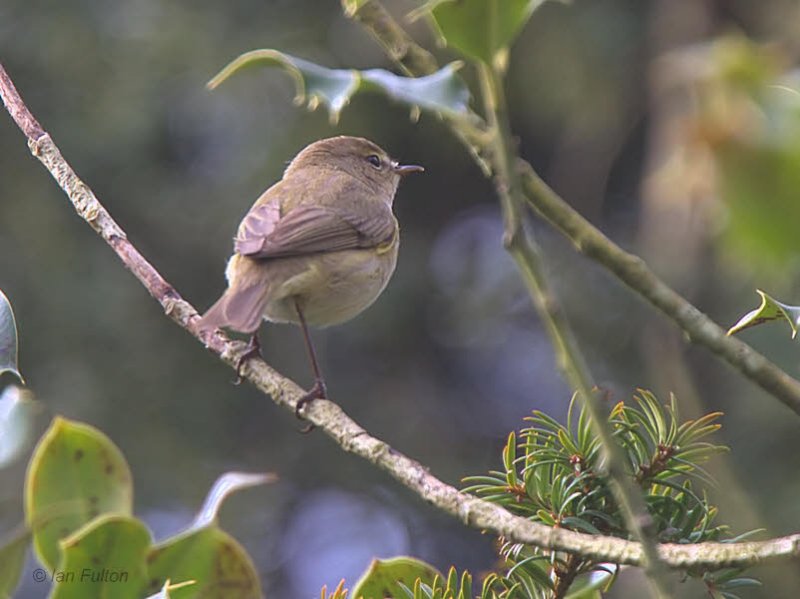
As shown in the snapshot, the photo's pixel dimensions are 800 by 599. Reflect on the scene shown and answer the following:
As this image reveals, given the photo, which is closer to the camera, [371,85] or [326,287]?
[371,85]

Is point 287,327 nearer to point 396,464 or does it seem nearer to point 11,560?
point 396,464

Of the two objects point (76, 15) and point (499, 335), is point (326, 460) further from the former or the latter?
point (76, 15)

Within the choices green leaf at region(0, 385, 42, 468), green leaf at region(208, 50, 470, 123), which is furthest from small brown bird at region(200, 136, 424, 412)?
green leaf at region(208, 50, 470, 123)

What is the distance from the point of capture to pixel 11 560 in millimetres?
1319

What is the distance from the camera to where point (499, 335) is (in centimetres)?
976

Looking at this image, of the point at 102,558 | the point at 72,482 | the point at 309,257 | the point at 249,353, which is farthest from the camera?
the point at 309,257

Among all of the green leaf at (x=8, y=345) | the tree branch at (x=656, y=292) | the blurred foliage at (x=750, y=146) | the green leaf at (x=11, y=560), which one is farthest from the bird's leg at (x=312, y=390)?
the blurred foliage at (x=750, y=146)

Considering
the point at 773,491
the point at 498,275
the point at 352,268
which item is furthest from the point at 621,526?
the point at 498,275

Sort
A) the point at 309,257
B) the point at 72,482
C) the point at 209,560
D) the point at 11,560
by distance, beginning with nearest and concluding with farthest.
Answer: the point at 11,560 → the point at 209,560 → the point at 72,482 → the point at 309,257

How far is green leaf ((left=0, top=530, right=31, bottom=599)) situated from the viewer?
1.31 metres

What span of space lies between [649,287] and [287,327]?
28.2ft

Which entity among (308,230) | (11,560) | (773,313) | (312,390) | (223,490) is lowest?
(11,560)

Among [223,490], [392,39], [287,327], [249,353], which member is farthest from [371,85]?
[287,327]

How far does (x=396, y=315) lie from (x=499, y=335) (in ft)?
3.04
